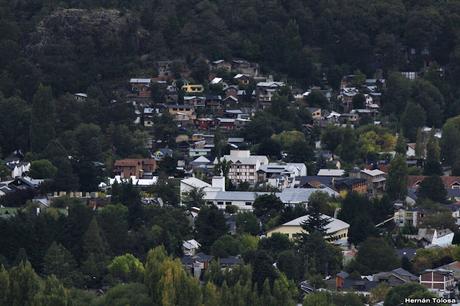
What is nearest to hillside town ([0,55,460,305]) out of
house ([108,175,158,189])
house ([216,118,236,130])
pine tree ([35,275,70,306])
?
house ([216,118,236,130])

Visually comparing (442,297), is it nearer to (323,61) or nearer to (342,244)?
(342,244)

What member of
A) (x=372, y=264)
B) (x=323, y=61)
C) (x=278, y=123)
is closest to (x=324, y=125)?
(x=278, y=123)

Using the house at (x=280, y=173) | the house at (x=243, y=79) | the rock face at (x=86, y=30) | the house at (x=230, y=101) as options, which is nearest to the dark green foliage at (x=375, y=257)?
the house at (x=280, y=173)

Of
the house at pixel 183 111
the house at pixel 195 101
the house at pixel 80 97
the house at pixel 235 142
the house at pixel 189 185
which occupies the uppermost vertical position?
the house at pixel 80 97

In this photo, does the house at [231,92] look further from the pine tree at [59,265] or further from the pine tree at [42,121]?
the pine tree at [59,265]

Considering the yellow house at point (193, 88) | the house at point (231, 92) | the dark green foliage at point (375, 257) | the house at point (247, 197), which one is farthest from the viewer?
the yellow house at point (193, 88)
